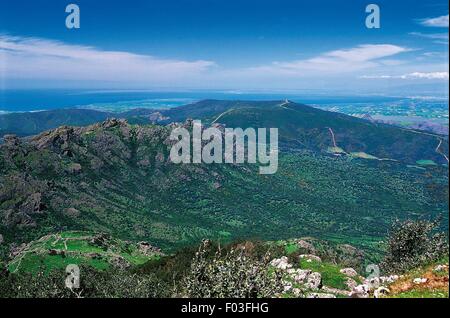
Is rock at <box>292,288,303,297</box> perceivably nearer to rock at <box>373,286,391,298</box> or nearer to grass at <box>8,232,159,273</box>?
rock at <box>373,286,391,298</box>

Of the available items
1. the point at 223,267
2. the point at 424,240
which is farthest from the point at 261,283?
the point at 424,240

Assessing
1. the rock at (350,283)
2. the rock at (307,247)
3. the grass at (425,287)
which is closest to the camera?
the grass at (425,287)

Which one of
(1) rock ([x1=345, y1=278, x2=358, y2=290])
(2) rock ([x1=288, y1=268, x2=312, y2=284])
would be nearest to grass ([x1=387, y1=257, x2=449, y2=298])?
(2) rock ([x1=288, y1=268, x2=312, y2=284])

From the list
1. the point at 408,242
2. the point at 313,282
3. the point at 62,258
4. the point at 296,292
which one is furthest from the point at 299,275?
the point at 62,258

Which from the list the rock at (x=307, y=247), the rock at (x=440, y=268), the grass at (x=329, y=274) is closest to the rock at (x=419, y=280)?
the rock at (x=440, y=268)

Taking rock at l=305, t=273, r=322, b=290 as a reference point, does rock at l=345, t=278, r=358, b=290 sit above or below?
below

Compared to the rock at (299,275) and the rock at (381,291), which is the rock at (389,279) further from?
the rock at (299,275)

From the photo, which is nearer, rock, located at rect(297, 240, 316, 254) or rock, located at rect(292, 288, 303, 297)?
rock, located at rect(292, 288, 303, 297)
